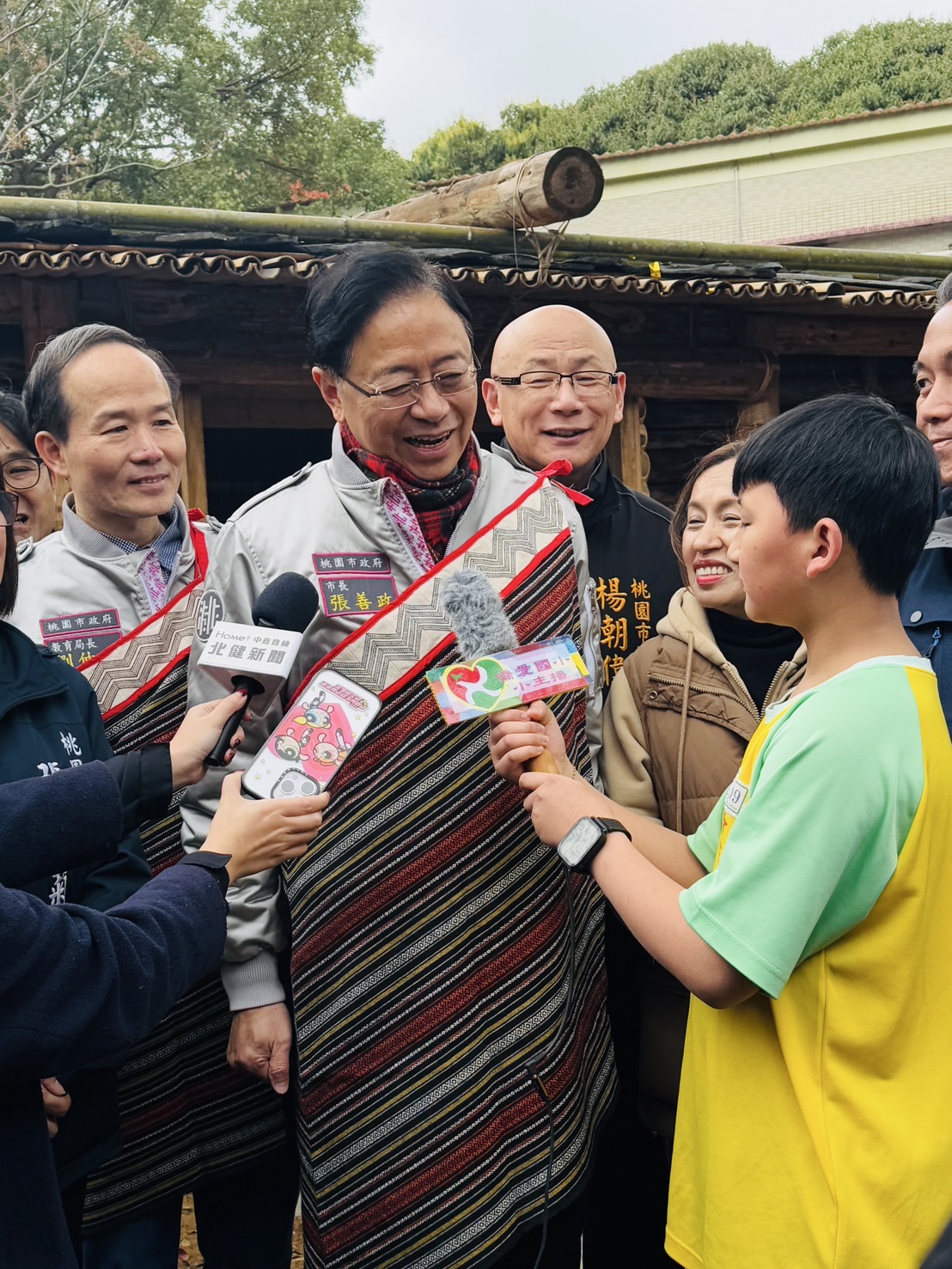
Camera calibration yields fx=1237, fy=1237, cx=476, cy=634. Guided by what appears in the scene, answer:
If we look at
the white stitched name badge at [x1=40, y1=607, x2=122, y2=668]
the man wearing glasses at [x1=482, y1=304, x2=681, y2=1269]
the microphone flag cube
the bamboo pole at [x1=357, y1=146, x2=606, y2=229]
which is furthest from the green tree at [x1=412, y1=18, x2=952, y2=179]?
the microphone flag cube

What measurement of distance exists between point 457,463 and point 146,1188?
5.39ft

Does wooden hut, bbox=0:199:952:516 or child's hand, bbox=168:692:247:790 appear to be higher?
wooden hut, bbox=0:199:952:516

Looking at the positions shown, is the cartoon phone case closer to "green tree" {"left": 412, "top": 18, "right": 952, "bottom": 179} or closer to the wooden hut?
the wooden hut

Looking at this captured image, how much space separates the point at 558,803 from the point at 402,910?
Result: 48 cm

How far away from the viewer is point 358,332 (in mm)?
2389

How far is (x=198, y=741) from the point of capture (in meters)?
2.21

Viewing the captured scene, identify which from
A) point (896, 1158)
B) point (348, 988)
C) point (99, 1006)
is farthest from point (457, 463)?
point (896, 1158)

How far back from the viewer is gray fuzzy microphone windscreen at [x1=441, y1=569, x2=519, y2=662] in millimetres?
2135

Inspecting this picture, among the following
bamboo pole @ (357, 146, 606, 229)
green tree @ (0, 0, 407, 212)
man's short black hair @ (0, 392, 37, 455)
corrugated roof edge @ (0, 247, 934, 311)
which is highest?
green tree @ (0, 0, 407, 212)

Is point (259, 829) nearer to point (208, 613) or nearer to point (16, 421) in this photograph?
point (208, 613)

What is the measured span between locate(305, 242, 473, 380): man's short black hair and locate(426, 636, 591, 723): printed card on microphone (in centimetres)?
73

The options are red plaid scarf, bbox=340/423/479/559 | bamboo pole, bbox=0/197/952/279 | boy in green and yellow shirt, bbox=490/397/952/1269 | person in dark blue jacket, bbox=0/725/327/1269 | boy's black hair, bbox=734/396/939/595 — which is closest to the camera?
person in dark blue jacket, bbox=0/725/327/1269

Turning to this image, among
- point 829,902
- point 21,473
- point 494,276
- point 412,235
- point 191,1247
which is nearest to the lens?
point 829,902

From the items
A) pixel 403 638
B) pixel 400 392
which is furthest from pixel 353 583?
pixel 400 392
